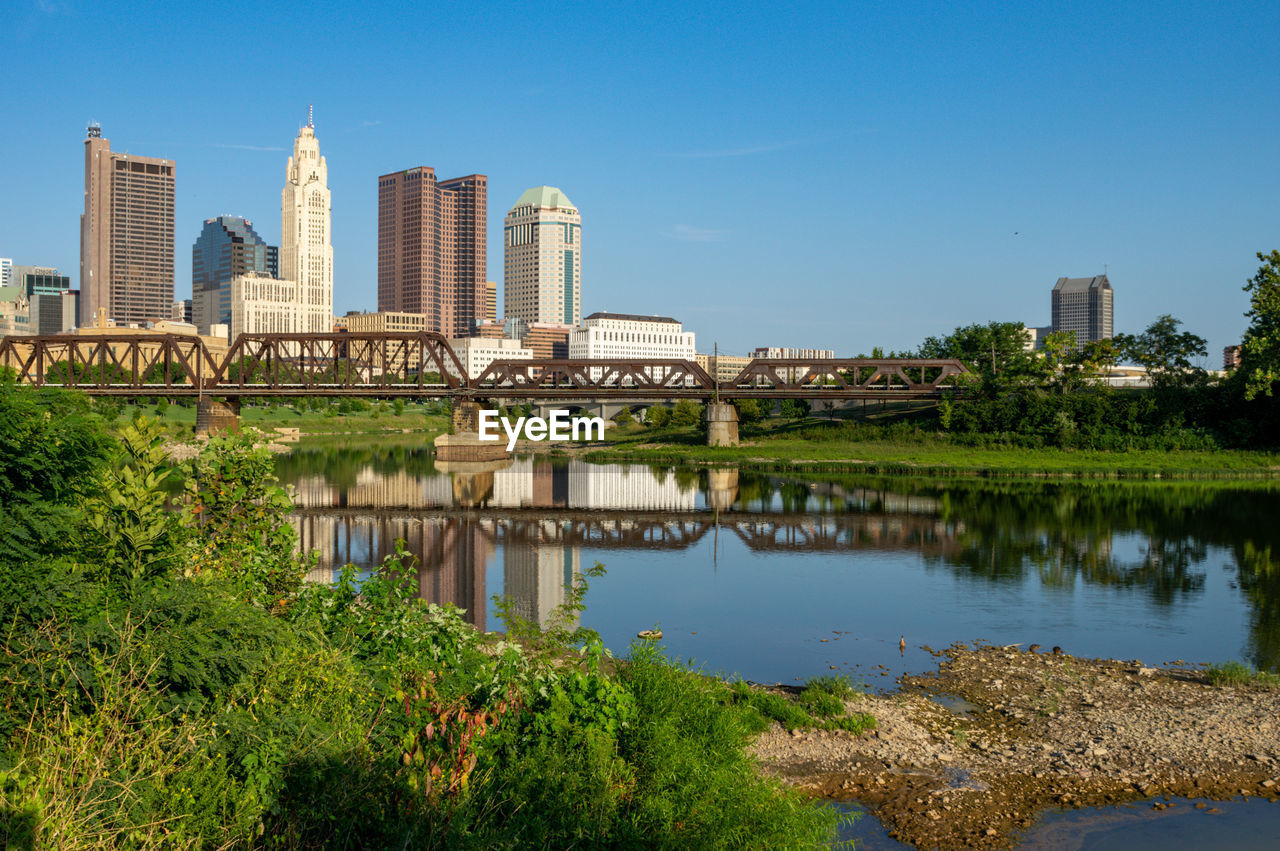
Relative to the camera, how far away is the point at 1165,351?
95.4m

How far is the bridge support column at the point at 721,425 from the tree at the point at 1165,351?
39268mm

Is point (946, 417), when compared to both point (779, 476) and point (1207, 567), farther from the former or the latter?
point (1207, 567)

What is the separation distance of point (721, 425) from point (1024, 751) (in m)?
82.6

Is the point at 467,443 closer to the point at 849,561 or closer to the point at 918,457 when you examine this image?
the point at 918,457

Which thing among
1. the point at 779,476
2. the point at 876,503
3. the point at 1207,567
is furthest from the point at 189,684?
the point at 779,476

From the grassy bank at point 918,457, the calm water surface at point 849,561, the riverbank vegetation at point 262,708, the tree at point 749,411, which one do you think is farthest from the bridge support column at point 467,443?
the riverbank vegetation at point 262,708

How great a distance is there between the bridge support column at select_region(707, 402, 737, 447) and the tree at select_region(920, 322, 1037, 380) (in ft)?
85.0

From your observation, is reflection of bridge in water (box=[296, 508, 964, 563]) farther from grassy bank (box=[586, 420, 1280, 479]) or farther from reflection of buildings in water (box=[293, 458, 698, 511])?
grassy bank (box=[586, 420, 1280, 479])

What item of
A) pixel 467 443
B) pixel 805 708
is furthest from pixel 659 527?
pixel 467 443

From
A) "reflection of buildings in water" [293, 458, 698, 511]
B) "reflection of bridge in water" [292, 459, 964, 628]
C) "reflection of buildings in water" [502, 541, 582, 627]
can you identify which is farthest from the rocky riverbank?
"reflection of buildings in water" [293, 458, 698, 511]

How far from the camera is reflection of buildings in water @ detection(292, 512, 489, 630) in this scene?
102 feet

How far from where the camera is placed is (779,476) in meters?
76.7

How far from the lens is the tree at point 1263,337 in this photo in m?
73.4

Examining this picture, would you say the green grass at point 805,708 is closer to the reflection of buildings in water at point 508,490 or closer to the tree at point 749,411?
the reflection of buildings in water at point 508,490
